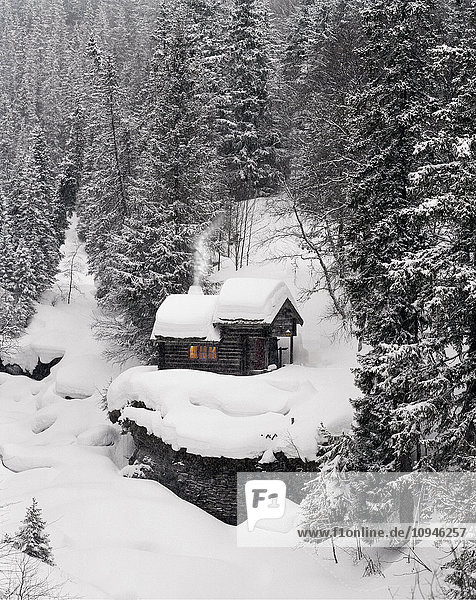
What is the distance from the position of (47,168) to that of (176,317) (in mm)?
28194

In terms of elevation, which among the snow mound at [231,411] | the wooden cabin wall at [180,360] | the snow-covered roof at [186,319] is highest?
the snow-covered roof at [186,319]

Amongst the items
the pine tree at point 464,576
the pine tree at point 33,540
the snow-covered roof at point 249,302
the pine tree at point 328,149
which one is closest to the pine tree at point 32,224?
the pine tree at point 328,149

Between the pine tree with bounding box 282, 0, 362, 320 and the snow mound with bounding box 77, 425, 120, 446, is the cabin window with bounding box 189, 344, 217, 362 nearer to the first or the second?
the snow mound with bounding box 77, 425, 120, 446

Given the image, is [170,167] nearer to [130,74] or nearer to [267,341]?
Answer: [267,341]

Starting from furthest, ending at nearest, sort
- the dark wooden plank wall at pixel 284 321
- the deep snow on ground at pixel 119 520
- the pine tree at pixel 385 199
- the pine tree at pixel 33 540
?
the dark wooden plank wall at pixel 284 321
the pine tree at pixel 385 199
the deep snow on ground at pixel 119 520
the pine tree at pixel 33 540

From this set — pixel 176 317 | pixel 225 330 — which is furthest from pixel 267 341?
pixel 176 317

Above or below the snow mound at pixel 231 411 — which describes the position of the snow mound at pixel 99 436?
below

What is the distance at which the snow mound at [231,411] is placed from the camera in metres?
19.5

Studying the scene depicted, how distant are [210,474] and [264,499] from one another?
2.01 meters

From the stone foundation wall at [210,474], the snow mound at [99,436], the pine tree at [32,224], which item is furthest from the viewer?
the pine tree at [32,224]

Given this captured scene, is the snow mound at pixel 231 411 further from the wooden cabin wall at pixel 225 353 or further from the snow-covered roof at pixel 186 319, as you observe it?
the snow-covered roof at pixel 186 319

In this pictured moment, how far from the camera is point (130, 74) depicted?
6275 cm

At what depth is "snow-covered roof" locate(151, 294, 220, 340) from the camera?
25297 mm

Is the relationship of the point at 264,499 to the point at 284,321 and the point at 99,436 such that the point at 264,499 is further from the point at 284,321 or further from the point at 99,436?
the point at 99,436
